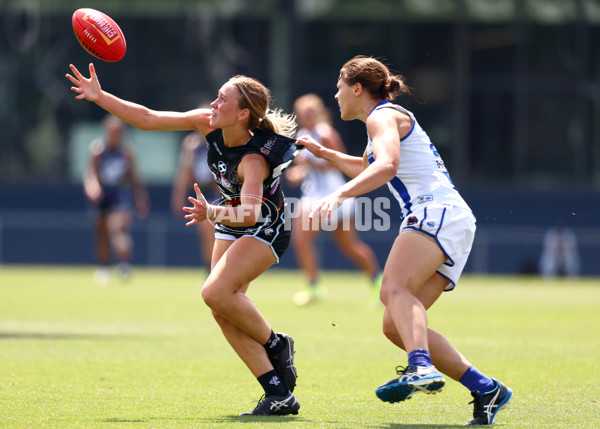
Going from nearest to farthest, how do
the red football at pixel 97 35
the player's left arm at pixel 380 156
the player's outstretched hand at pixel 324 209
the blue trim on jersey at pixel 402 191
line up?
1. the player's outstretched hand at pixel 324 209
2. the player's left arm at pixel 380 156
3. the blue trim on jersey at pixel 402 191
4. the red football at pixel 97 35

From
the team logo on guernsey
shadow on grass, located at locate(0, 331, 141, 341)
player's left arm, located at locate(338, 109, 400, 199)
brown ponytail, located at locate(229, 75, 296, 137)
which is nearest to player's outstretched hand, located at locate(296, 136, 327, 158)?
brown ponytail, located at locate(229, 75, 296, 137)

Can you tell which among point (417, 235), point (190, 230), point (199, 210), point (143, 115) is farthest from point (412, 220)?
point (190, 230)

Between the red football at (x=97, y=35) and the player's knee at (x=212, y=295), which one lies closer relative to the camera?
the player's knee at (x=212, y=295)

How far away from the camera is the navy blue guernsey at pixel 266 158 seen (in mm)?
5961

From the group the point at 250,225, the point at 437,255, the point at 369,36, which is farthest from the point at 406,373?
the point at 369,36

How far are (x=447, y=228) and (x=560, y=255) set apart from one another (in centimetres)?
1892

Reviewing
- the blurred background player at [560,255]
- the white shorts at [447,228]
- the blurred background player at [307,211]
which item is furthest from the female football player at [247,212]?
the blurred background player at [560,255]

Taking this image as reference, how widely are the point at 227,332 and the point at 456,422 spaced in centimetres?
141

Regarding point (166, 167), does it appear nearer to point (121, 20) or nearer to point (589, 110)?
point (121, 20)

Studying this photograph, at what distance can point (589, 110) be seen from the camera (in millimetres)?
26219

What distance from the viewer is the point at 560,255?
23.7 m

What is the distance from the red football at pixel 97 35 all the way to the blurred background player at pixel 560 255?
60.0ft

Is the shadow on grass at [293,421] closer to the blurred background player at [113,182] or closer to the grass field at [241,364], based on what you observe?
the grass field at [241,364]

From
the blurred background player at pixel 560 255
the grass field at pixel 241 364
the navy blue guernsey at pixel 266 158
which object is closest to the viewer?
the grass field at pixel 241 364
